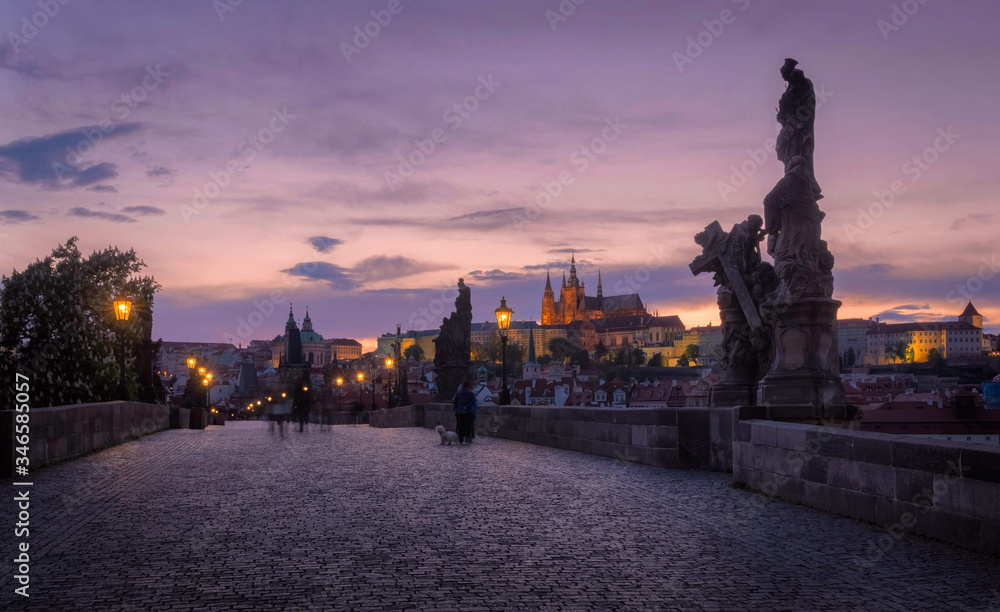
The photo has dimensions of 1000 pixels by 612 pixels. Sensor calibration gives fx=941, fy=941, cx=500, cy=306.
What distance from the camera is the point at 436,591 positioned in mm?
5465

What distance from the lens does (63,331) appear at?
31.7 m

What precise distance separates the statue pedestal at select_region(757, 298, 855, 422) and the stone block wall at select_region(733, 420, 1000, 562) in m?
1.48

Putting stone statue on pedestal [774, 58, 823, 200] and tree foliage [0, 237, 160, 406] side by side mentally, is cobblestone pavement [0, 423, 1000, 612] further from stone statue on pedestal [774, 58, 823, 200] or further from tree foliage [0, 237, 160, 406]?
tree foliage [0, 237, 160, 406]

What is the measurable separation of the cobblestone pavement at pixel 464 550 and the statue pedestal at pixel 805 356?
1413 millimetres

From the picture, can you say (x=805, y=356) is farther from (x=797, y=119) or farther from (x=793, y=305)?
(x=797, y=119)

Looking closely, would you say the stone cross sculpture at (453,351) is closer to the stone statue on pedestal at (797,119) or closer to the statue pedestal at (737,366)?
the statue pedestal at (737,366)

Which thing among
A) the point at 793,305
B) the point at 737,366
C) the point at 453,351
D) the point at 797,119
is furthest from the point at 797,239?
the point at 453,351

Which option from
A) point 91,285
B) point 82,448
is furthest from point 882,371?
point 82,448

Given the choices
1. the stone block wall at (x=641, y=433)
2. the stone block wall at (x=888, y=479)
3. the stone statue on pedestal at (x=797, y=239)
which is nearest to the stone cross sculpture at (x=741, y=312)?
the stone block wall at (x=641, y=433)

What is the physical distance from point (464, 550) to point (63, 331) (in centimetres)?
2888

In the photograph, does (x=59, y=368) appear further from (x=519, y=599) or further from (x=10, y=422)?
(x=519, y=599)

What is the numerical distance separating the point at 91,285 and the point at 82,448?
23469 mm

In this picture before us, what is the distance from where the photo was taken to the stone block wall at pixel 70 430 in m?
12.1

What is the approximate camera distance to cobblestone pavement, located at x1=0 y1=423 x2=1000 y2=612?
210 inches
